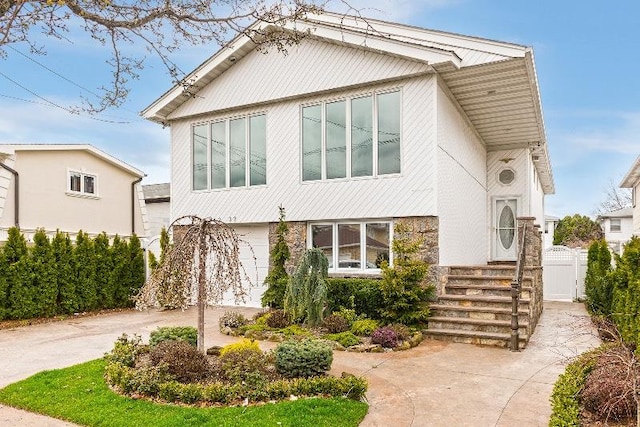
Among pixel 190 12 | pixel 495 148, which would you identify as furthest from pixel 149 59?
pixel 495 148

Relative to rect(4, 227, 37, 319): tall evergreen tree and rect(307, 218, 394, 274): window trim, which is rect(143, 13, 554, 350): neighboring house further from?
rect(4, 227, 37, 319): tall evergreen tree

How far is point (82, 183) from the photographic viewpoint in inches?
596

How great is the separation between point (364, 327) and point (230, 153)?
256 inches

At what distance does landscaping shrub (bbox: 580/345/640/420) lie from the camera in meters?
4.11

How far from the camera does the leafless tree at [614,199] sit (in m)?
35.0

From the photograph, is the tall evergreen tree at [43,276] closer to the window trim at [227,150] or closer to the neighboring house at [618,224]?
the window trim at [227,150]

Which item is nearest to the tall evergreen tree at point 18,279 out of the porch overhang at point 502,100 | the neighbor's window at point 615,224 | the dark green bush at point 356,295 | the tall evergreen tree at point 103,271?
the tall evergreen tree at point 103,271

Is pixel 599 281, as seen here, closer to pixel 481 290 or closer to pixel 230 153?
pixel 481 290

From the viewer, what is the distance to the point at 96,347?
27.1ft

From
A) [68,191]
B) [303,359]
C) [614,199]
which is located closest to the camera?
[303,359]

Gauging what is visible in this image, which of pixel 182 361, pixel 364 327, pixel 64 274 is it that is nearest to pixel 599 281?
pixel 364 327

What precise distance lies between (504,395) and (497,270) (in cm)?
503

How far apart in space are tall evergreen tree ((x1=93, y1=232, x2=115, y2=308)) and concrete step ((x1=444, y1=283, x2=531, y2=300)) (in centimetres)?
947

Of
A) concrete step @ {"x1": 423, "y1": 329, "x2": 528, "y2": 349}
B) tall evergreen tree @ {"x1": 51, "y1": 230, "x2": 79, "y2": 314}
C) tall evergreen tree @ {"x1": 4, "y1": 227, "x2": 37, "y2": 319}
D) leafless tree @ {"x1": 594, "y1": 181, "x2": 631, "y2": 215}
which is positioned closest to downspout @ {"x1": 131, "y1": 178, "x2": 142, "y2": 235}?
tall evergreen tree @ {"x1": 51, "y1": 230, "x2": 79, "y2": 314}
